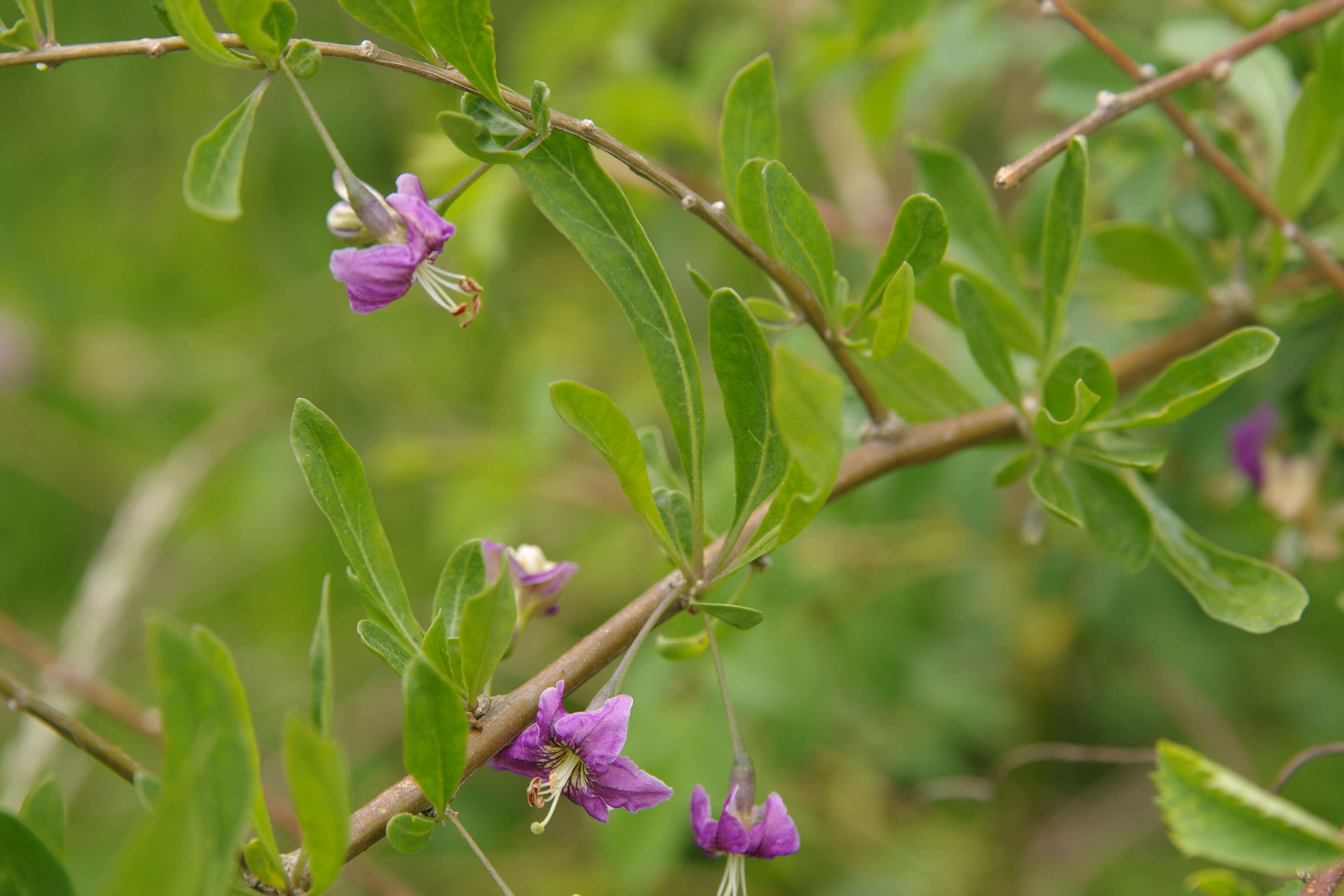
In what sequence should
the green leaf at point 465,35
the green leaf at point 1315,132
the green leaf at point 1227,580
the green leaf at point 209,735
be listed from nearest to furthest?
1. the green leaf at point 209,735
2. the green leaf at point 465,35
3. the green leaf at point 1227,580
4. the green leaf at point 1315,132

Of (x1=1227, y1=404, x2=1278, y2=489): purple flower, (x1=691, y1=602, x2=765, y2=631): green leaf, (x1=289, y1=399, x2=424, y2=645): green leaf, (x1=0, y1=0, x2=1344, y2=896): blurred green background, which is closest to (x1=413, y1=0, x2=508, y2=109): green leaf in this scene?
(x1=289, y1=399, x2=424, y2=645): green leaf

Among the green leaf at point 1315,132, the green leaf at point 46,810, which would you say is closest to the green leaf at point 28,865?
the green leaf at point 46,810

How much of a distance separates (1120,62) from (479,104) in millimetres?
547

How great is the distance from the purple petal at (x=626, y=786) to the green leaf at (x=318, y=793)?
0.15 meters

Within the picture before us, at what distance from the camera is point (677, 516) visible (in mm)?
640

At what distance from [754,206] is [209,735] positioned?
47cm

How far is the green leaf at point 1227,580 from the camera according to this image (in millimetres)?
657

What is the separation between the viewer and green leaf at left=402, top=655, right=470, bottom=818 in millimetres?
513

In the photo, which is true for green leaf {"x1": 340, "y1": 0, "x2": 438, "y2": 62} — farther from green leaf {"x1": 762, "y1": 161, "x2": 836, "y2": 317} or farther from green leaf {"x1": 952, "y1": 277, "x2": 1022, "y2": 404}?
green leaf {"x1": 952, "y1": 277, "x2": 1022, "y2": 404}

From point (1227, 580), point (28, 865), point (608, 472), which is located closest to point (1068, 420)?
point (1227, 580)

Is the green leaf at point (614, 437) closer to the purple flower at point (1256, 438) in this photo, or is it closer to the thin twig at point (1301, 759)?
the thin twig at point (1301, 759)

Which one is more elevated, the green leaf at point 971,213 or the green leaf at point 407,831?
the green leaf at point 971,213

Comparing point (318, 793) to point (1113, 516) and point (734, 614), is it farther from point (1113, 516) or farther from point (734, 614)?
point (1113, 516)

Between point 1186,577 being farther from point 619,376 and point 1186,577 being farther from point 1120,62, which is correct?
point 619,376
